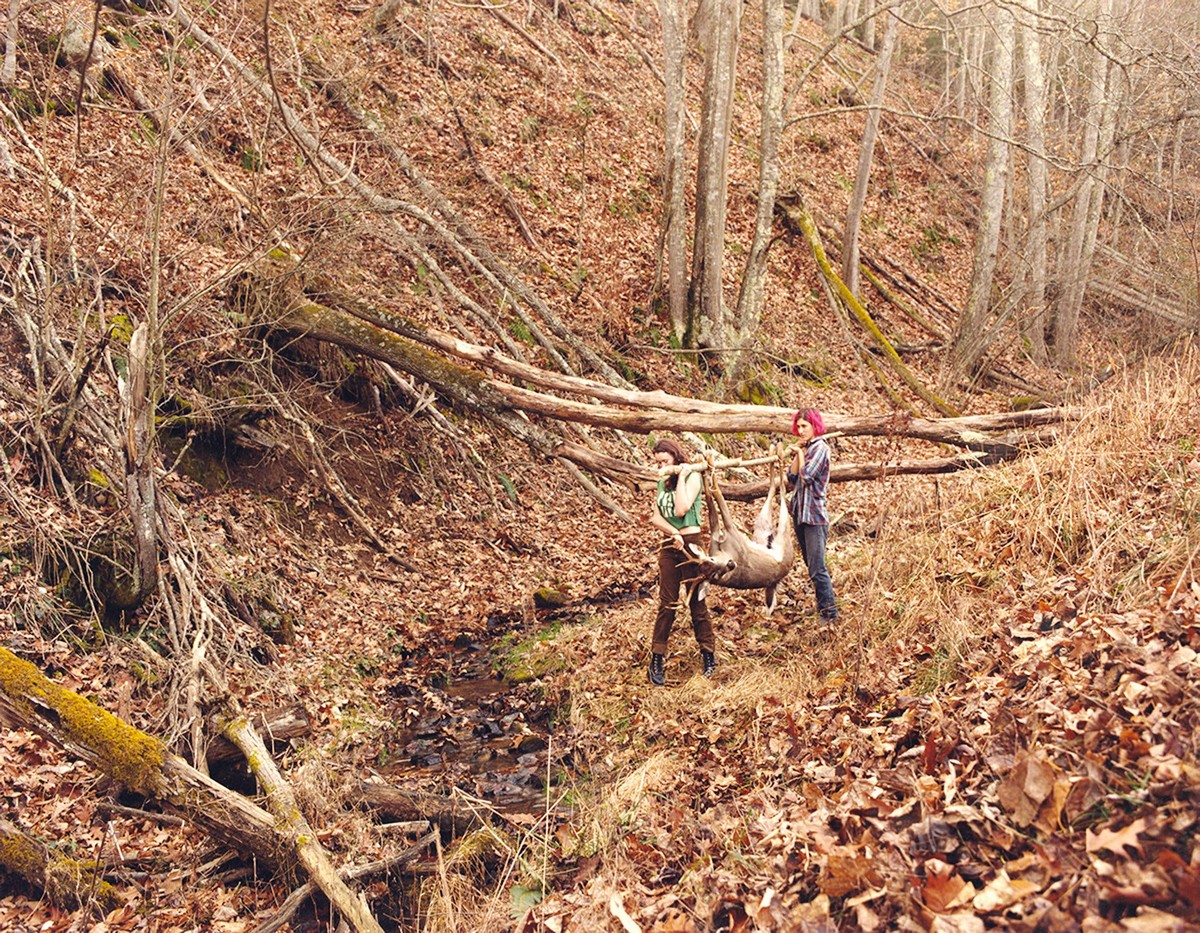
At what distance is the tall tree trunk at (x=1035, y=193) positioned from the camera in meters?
14.6

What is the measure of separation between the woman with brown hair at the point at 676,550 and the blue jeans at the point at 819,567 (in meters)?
0.89

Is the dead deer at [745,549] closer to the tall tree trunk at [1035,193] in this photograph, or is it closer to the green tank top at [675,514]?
the green tank top at [675,514]

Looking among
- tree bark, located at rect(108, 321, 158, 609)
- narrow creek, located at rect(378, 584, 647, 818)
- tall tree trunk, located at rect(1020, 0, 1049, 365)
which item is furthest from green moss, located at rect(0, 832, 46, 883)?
tall tree trunk, located at rect(1020, 0, 1049, 365)

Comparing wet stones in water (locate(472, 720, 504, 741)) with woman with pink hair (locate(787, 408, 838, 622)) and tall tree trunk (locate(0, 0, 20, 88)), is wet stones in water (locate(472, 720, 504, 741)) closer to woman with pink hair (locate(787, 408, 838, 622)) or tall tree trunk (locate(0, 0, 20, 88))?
woman with pink hair (locate(787, 408, 838, 622))

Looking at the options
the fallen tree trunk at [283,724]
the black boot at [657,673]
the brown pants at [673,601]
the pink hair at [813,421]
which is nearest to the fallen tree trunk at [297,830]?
the fallen tree trunk at [283,724]

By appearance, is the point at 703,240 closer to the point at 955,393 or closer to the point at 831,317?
the point at 831,317

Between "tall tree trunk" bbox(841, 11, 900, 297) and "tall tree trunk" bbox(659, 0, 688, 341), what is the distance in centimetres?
445

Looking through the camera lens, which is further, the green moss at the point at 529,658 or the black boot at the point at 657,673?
the green moss at the point at 529,658

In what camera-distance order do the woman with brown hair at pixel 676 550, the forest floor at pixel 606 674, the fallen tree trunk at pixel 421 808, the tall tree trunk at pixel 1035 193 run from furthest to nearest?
the tall tree trunk at pixel 1035 193, the woman with brown hair at pixel 676 550, the fallen tree trunk at pixel 421 808, the forest floor at pixel 606 674

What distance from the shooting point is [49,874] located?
14.0 ft

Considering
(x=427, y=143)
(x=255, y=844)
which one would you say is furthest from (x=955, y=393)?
(x=255, y=844)

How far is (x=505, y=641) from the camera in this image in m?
8.08

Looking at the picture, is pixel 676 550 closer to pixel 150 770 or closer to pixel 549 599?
pixel 549 599

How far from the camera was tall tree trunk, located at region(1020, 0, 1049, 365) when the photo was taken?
14.6 metres
